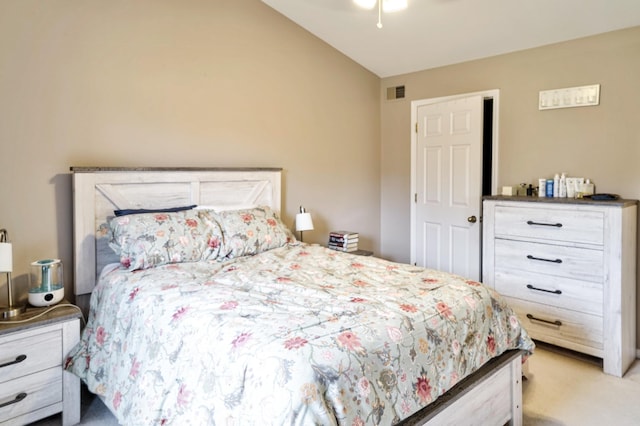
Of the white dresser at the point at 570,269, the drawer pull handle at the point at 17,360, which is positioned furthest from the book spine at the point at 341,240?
the drawer pull handle at the point at 17,360

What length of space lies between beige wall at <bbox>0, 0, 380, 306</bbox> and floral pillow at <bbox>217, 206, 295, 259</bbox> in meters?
0.56

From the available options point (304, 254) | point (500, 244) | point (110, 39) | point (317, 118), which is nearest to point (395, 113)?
point (317, 118)

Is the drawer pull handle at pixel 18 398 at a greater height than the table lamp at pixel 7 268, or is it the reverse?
the table lamp at pixel 7 268

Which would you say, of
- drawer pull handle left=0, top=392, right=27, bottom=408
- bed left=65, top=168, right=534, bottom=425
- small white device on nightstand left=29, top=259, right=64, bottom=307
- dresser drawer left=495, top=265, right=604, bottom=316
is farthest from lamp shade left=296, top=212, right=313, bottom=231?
drawer pull handle left=0, top=392, right=27, bottom=408

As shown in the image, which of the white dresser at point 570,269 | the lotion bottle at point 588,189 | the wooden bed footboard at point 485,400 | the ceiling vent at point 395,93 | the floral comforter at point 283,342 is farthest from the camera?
the ceiling vent at point 395,93

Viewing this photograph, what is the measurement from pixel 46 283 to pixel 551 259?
329 centimetres

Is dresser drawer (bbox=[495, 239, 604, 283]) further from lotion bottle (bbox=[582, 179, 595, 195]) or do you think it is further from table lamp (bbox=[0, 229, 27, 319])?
table lamp (bbox=[0, 229, 27, 319])

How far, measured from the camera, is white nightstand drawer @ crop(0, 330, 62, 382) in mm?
2086

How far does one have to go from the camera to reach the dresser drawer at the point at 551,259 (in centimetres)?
290

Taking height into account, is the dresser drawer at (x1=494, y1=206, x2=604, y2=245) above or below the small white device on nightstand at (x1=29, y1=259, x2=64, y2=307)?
above

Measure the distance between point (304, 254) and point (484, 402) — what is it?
146 cm

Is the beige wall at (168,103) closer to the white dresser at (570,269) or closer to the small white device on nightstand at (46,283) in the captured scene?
the small white device on nightstand at (46,283)

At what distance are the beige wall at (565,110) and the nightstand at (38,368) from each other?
11.3 feet

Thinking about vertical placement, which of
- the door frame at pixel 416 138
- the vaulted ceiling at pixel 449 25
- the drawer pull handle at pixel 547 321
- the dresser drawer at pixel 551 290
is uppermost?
the vaulted ceiling at pixel 449 25
